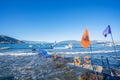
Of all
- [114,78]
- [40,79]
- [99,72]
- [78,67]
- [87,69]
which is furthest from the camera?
[78,67]

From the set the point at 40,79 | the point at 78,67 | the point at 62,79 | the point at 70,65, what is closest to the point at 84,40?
the point at 62,79

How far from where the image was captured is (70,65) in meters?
23.1

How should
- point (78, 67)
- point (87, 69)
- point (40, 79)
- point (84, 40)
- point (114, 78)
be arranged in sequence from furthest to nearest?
point (78, 67), point (87, 69), point (40, 79), point (114, 78), point (84, 40)

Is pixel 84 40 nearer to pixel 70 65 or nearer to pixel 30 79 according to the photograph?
pixel 30 79

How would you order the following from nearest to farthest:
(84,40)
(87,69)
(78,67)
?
(84,40) < (87,69) < (78,67)

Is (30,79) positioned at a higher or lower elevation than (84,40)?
lower

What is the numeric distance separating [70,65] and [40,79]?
7.85 m

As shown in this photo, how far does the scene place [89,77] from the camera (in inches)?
578

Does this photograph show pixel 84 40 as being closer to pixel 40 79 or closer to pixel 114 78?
pixel 114 78

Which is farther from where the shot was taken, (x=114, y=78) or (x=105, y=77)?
(x=105, y=77)

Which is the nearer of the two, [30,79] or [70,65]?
[30,79]

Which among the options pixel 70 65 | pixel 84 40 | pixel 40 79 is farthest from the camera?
pixel 70 65

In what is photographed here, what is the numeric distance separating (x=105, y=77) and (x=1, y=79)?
11.5 metres

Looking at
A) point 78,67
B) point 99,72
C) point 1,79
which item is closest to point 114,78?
point 99,72
